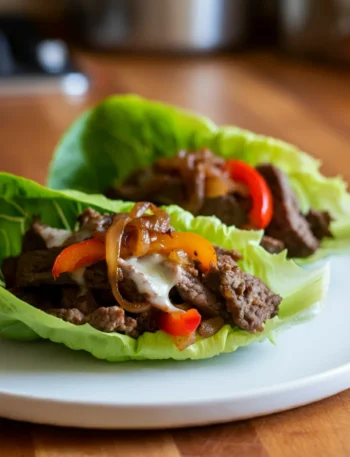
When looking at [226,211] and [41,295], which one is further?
[226,211]

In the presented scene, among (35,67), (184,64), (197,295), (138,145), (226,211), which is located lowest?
(184,64)

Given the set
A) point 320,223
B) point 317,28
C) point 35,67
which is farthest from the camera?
point 317,28

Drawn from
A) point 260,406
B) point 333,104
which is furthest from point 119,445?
point 333,104

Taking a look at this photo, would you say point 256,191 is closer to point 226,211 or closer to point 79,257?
point 226,211

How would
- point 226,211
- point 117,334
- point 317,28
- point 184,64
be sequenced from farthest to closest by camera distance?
point 184,64 → point 317,28 → point 226,211 → point 117,334

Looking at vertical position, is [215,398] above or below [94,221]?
below

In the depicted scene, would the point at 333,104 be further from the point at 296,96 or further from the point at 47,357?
the point at 47,357

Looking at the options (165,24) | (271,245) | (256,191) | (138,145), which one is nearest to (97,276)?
(271,245)

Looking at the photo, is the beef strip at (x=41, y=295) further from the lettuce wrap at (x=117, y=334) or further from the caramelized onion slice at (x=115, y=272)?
the caramelized onion slice at (x=115, y=272)
